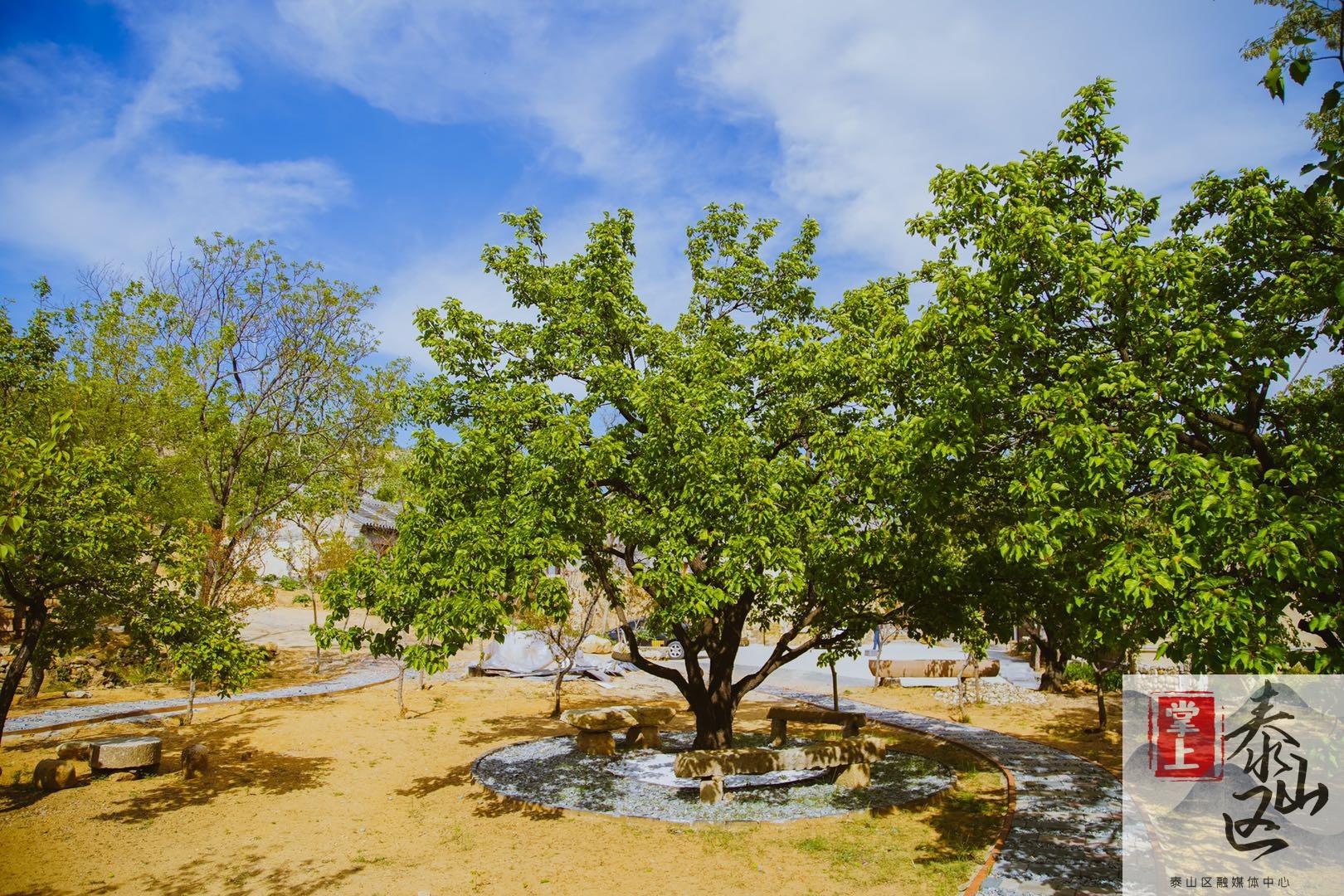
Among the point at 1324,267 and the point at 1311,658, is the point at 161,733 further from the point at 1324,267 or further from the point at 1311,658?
the point at 1324,267

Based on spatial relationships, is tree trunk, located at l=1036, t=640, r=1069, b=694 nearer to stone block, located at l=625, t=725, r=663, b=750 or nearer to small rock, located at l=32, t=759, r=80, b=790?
stone block, located at l=625, t=725, r=663, b=750

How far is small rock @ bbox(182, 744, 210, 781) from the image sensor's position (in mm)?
13961

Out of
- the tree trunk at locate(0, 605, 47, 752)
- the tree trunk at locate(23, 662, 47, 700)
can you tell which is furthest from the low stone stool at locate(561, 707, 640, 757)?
the tree trunk at locate(23, 662, 47, 700)

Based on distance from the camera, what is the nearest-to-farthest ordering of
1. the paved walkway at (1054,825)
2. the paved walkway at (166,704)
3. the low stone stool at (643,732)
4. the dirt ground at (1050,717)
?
the paved walkway at (1054,825) < the dirt ground at (1050,717) < the low stone stool at (643,732) < the paved walkway at (166,704)

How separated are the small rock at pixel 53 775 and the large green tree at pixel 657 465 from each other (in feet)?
18.1

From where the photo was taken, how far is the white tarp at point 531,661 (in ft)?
92.5

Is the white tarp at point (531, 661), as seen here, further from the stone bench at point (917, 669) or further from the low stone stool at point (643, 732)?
the low stone stool at point (643, 732)

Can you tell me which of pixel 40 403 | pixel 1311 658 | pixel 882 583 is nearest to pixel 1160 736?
pixel 882 583

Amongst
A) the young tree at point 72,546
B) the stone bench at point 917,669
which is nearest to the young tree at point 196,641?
the young tree at point 72,546

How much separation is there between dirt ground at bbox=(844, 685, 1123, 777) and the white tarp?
8967 mm

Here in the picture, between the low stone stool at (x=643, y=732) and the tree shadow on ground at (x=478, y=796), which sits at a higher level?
the low stone stool at (x=643, y=732)

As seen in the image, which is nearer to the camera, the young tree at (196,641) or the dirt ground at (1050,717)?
the young tree at (196,641)

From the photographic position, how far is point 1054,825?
10.7 meters

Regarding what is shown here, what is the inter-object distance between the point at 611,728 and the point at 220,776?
728 centimetres
